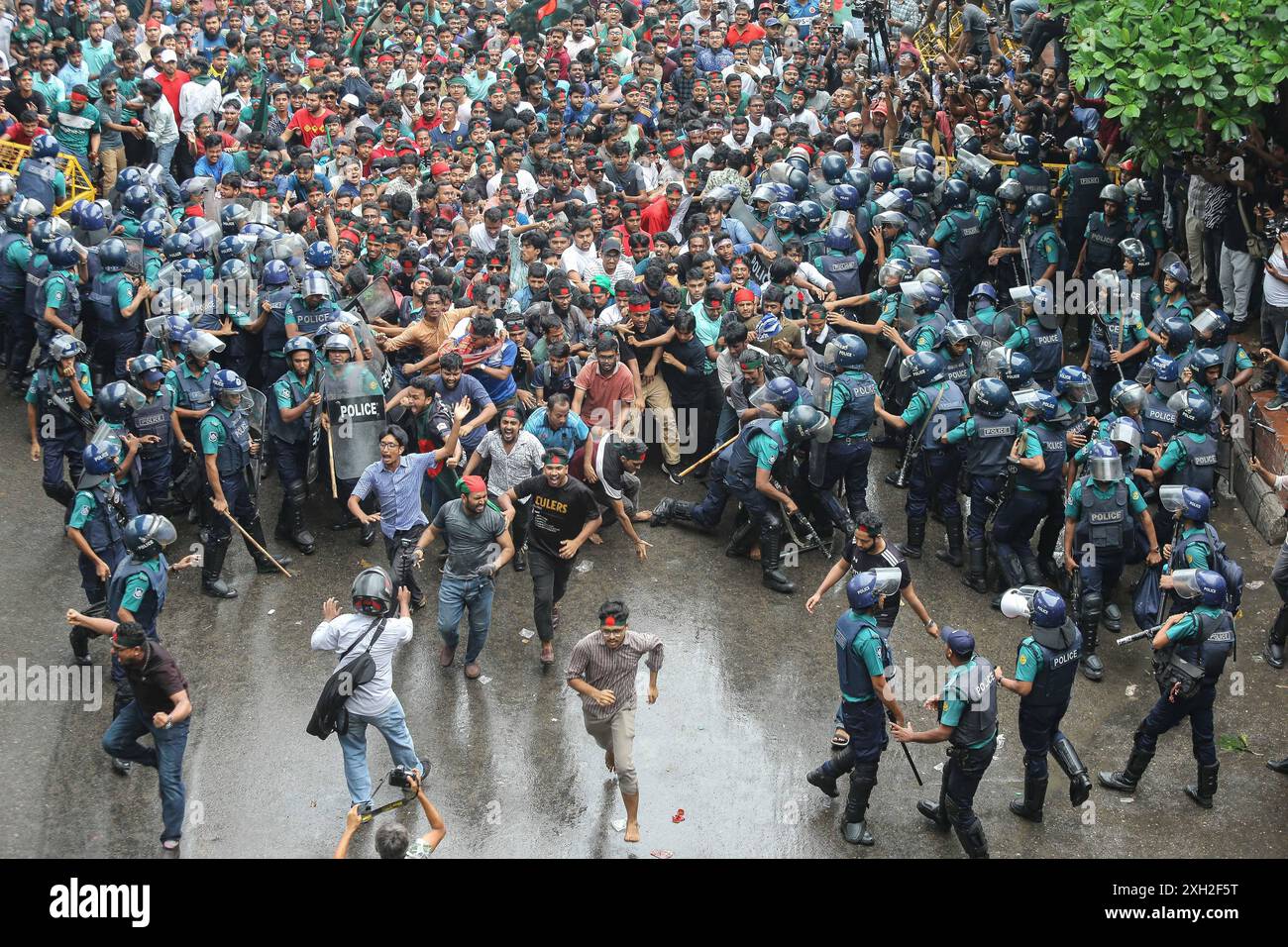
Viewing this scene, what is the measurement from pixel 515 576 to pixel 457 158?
561cm

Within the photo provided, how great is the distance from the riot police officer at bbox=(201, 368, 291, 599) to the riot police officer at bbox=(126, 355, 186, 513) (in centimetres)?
37

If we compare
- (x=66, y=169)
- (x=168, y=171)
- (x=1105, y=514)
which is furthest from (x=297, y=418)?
(x=1105, y=514)

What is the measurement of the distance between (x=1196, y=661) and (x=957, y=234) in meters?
6.50

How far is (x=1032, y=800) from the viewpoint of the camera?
9.38 m

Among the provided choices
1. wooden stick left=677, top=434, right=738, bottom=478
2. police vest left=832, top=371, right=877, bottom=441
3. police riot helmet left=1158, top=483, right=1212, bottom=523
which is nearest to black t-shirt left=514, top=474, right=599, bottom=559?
wooden stick left=677, top=434, right=738, bottom=478

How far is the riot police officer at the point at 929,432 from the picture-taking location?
39.2 feet

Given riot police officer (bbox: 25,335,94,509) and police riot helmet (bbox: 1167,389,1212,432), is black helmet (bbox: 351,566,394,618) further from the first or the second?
police riot helmet (bbox: 1167,389,1212,432)

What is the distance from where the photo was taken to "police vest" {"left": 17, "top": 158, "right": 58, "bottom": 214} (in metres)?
14.7

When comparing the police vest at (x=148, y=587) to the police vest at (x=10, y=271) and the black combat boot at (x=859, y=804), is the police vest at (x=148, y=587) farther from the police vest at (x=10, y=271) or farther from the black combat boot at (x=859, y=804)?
the police vest at (x=10, y=271)

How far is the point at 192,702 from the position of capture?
1027cm

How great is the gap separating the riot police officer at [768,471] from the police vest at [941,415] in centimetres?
91

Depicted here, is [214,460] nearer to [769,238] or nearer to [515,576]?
[515,576]

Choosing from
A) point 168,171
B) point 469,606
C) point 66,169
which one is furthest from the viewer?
point 168,171

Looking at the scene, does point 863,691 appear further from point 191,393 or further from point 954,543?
point 191,393
